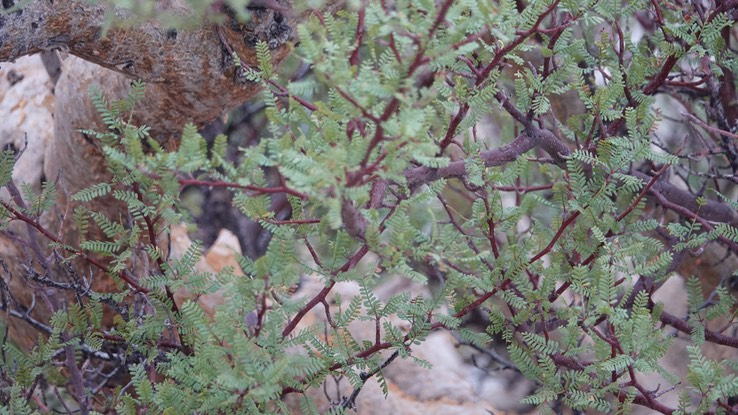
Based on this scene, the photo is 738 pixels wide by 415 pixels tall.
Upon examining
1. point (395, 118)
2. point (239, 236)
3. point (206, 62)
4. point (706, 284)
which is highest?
point (395, 118)

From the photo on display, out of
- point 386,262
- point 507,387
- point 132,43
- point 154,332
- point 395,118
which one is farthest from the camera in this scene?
point 507,387

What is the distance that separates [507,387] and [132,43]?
2113 mm

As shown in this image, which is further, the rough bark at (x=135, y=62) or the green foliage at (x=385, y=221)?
the rough bark at (x=135, y=62)

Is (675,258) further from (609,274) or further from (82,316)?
(82,316)

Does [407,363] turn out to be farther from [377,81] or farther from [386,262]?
[377,81]

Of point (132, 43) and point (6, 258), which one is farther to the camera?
point (6, 258)

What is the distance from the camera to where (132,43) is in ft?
4.97

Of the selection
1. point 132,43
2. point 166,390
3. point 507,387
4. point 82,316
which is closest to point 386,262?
point 166,390

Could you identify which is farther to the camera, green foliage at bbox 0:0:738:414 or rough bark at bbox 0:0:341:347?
rough bark at bbox 0:0:341:347

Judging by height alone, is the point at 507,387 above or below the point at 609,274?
below

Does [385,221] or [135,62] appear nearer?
[385,221]

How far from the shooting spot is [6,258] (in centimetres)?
198

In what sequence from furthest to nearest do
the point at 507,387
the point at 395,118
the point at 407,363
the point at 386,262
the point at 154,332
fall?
1. the point at 507,387
2. the point at 407,363
3. the point at 154,332
4. the point at 386,262
5. the point at 395,118

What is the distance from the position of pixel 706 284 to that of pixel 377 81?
173cm
